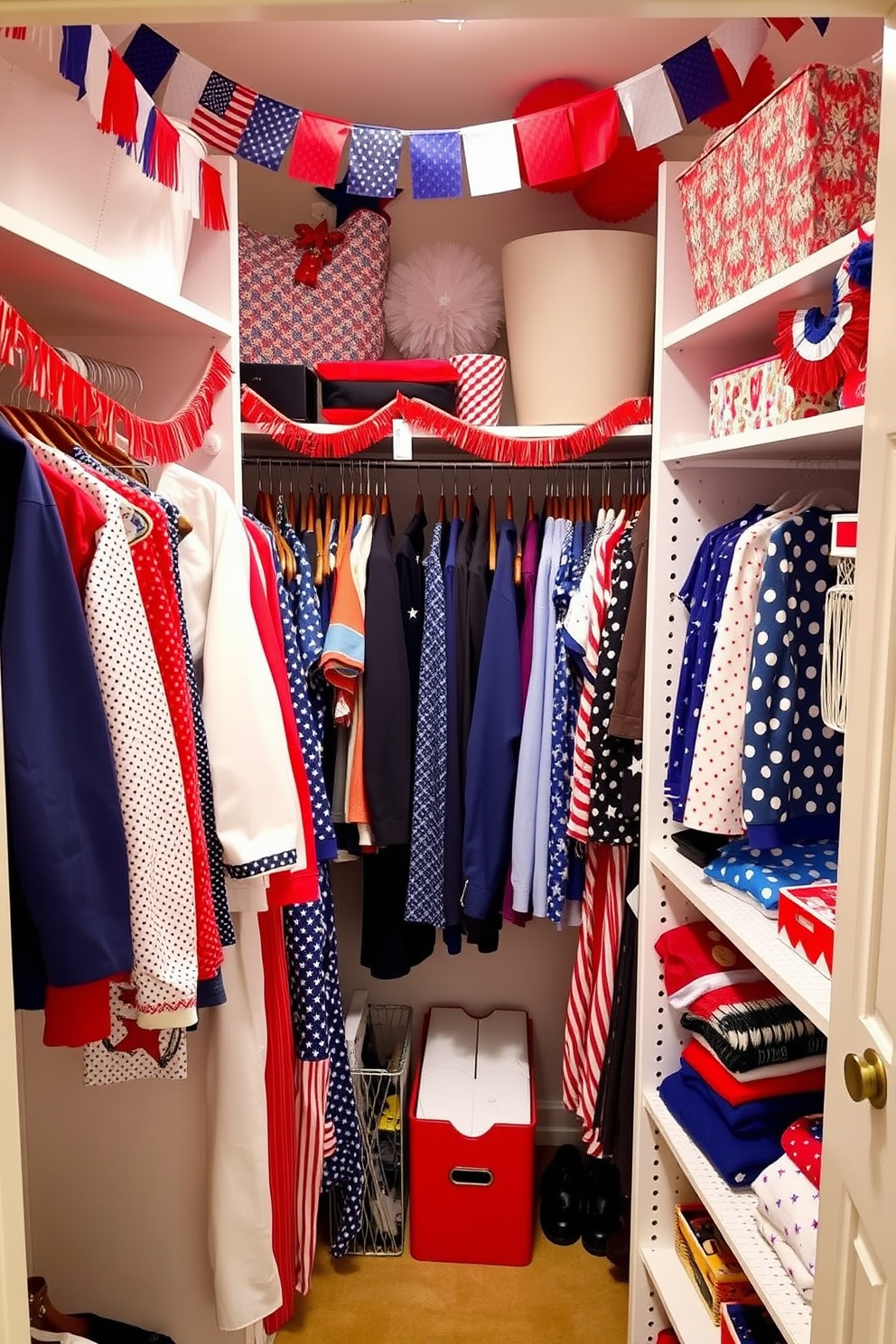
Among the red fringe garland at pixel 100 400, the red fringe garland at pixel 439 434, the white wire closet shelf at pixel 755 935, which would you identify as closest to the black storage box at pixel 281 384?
the red fringe garland at pixel 439 434

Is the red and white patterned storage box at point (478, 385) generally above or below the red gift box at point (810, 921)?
above

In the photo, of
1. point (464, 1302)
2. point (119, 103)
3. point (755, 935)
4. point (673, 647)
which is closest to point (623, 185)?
point (673, 647)

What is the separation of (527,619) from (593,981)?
0.83m

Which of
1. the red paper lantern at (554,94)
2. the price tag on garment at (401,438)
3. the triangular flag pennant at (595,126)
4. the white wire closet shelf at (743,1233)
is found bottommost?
the white wire closet shelf at (743,1233)

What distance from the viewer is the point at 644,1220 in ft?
6.17

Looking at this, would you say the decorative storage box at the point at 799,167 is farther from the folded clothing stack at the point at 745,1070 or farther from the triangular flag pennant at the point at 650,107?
the folded clothing stack at the point at 745,1070

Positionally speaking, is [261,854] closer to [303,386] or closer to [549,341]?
[303,386]

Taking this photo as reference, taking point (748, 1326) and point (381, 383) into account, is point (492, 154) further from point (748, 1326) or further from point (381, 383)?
point (748, 1326)

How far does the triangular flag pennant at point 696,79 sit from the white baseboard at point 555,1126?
2388 mm

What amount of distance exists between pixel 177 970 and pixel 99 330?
1103 mm

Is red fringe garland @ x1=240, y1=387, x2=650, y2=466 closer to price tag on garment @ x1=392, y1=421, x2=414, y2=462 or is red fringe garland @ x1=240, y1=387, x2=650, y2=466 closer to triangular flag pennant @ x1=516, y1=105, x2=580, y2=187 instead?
price tag on garment @ x1=392, y1=421, x2=414, y2=462

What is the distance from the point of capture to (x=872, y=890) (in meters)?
0.95

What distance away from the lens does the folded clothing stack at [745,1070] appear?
154 centimetres

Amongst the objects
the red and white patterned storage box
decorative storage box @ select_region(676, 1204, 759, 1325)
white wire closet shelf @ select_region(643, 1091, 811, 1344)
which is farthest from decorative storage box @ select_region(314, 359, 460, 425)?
decorative storage box @ select_region(676, 1204, 759, 1325)
